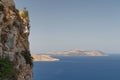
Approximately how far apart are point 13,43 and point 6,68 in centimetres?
412

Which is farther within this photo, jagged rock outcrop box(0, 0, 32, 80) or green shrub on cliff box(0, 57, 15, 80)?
jagged rock outcrop box(0, 0, 32, 80)

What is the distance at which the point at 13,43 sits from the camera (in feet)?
95.7

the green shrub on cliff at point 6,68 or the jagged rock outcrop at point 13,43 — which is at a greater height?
the jagged rock outcrop at point 13,43

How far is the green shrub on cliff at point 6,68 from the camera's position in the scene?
2567cm

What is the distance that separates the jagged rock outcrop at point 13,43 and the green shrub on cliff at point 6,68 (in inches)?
12.0

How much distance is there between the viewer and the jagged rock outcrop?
28078 mm

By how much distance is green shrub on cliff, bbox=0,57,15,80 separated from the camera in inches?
1011

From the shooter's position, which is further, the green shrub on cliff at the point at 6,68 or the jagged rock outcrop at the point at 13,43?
the jagged rock outcrop at the point at 13,43

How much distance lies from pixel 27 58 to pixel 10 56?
565 centimetres

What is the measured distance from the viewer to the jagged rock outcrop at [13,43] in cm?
2808

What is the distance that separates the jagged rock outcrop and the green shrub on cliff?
12.0 inches

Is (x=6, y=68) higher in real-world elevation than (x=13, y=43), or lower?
lower

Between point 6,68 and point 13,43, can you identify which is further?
point 13,43

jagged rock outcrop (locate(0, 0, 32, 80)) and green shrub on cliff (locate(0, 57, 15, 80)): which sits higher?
jagged rock outcrop (locate(0, 0, 32, 80))
